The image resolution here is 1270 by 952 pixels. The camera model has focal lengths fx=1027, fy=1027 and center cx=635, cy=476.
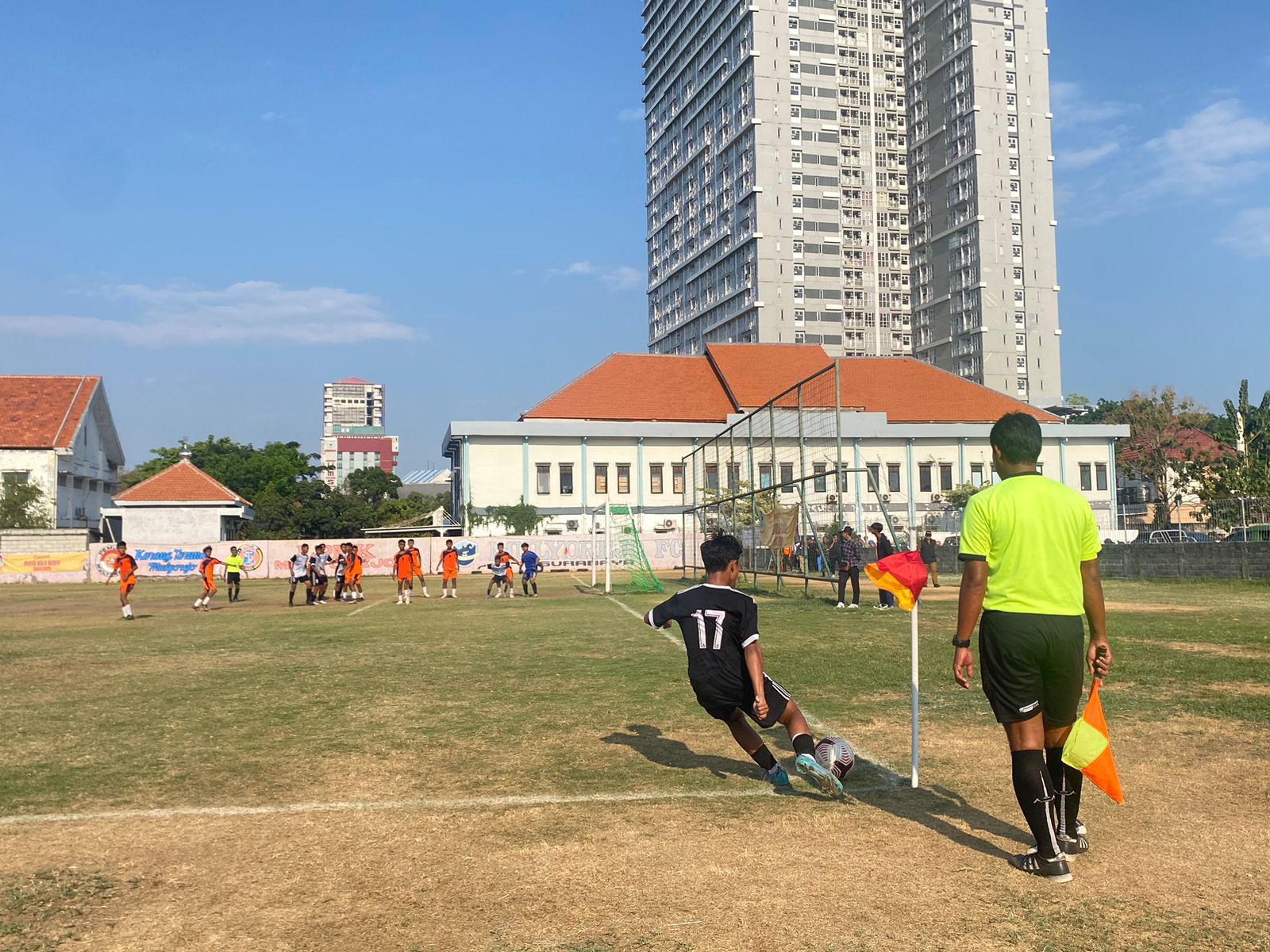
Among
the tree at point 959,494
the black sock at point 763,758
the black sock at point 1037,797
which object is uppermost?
the tree at point 959,494

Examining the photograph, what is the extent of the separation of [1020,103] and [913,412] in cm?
6057

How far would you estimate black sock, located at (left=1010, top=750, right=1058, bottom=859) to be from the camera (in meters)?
4.55

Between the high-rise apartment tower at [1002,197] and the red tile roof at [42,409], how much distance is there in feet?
275

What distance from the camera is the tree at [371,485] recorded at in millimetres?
107569

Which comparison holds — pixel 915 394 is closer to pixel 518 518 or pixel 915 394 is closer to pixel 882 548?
pixel 518 518

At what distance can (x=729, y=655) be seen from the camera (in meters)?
6.02

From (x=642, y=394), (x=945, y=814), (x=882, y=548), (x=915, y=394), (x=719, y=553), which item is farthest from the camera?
(x=915, y=394)

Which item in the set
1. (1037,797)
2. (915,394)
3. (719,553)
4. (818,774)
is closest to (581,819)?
(818,774)

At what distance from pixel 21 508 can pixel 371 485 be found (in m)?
51.4

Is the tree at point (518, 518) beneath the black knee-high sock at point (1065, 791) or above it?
above

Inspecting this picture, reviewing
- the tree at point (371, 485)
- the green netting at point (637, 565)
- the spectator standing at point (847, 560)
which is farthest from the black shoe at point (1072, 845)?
the tree at point (371, 485)

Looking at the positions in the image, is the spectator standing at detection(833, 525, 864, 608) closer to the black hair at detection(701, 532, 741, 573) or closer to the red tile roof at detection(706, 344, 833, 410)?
the black hair at detection(701, 532, 741, 573)

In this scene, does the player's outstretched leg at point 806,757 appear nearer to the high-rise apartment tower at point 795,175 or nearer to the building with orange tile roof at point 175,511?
the building with orange tile roof at point 175,511

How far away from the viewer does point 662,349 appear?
449ft
